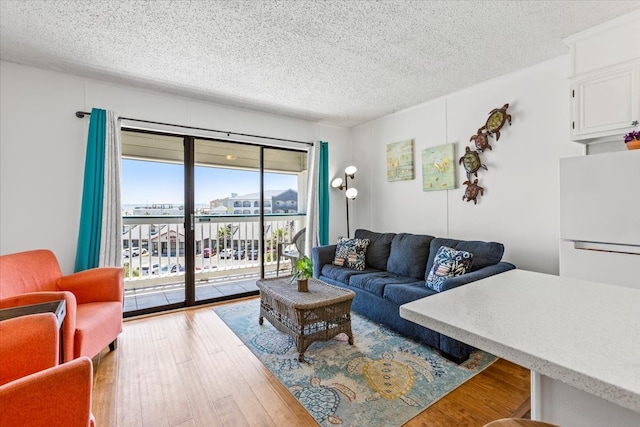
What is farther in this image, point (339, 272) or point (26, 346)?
point (339, 272)

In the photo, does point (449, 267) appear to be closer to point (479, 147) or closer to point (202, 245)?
point (479, 147)

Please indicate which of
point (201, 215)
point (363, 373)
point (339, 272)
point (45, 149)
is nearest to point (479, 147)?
point (339, 272)

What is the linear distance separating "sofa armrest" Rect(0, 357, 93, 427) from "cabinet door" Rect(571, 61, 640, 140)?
11.2 feet

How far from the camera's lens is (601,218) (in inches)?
82.1

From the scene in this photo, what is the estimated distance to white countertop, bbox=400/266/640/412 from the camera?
1.89ft

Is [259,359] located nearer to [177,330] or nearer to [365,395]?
[365,395]

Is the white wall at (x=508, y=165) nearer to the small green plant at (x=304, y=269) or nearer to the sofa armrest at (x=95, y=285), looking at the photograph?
the small green plant at (x=304, y=269)

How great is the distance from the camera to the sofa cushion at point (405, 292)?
8.64 ft

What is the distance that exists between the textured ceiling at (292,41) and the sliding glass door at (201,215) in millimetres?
993

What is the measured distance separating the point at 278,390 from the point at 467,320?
5.35ft

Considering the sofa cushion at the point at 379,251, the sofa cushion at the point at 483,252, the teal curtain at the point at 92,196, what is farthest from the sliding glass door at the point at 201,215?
the sofa cushion at the point at 483,252

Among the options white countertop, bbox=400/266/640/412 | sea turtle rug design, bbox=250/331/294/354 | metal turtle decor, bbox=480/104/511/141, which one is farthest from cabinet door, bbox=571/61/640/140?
sea turtle rug design, bbox=250/331/294/354

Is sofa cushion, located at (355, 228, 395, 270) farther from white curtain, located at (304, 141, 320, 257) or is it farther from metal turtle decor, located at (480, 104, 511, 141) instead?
metal turtle decor, located at (480, 104, 511, 141)

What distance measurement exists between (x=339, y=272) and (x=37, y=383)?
283 cm
